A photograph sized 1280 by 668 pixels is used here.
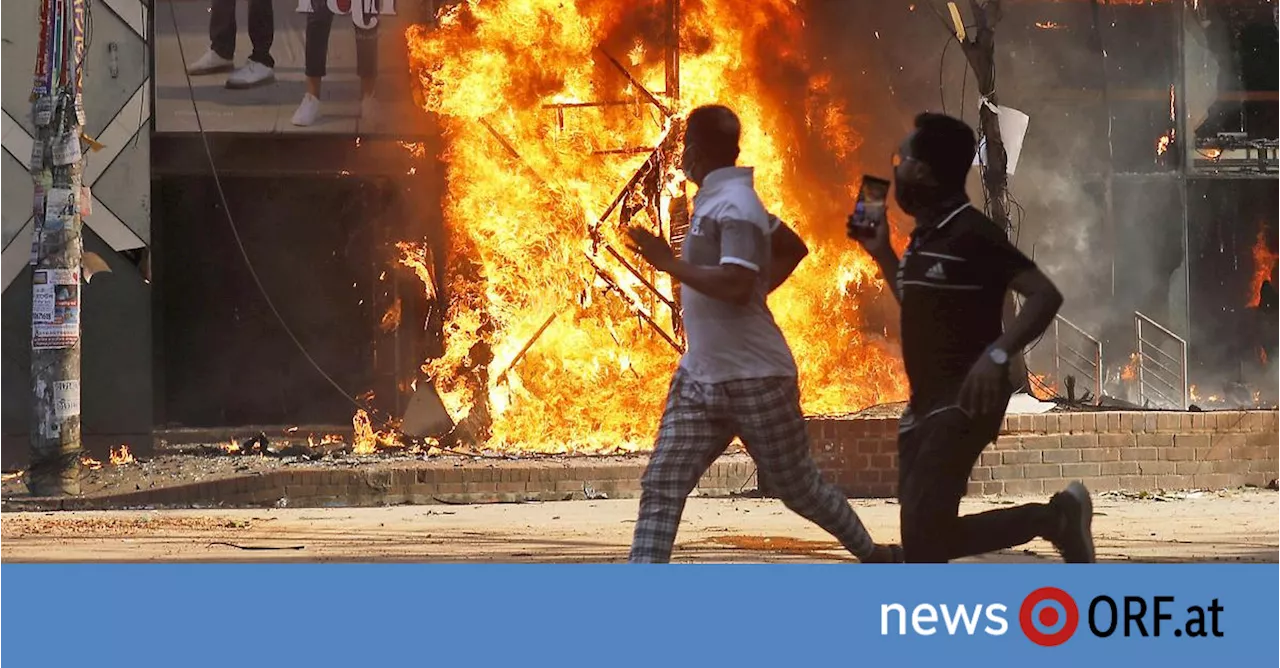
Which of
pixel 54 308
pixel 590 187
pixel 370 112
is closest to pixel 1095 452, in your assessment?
pixel 590 187

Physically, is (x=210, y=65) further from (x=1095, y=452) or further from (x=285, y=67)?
(x=1095, y=452)

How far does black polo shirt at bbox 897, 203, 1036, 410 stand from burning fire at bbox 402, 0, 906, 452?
883 centimetres

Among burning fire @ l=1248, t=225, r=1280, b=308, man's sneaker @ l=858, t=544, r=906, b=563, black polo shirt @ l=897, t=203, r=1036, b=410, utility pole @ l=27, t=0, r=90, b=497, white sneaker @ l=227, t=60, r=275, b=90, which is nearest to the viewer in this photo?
black polo shirt @ l=897, t=203, r=1036, b=410

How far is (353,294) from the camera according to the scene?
16188 millimetres

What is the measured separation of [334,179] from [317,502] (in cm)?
459

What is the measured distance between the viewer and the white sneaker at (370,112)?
1580cm

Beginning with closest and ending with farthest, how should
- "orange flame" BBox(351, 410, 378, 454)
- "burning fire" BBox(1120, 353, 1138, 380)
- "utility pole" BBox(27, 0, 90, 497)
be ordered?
1. "utility pole" BBox(27, 0, 90, 497)
2. "orange flame" BBox(351, 410, 378, 454)
3. "burning fire" BBox(1120, 353, 1138, 380)

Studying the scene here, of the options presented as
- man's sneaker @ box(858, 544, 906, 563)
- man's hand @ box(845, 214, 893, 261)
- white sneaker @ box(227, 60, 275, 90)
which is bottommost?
man's sneaker @ box(858, 544, 906, 563)

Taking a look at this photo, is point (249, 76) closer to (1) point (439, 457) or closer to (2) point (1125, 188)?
(1) point (439, 457)

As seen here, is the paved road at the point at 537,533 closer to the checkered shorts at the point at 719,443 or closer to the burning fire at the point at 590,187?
the checkered shorts at the point at 719,443

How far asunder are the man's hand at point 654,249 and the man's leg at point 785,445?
55cm

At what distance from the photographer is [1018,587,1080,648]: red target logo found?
4.91 metres

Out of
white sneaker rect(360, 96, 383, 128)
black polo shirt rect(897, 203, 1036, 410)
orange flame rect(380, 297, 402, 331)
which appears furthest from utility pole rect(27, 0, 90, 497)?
black polo shirt rect(897, 203, 1036, 410)

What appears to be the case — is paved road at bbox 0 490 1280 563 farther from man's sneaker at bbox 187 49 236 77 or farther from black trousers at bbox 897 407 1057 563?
man's sneaker at bbox 187 49 236 77
